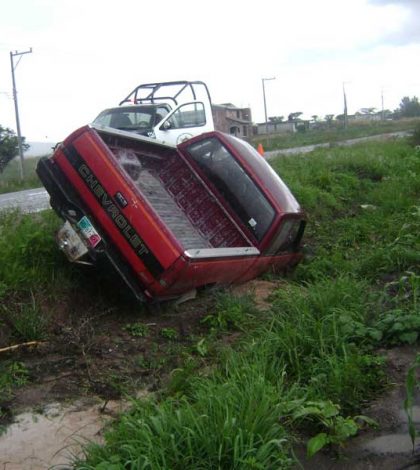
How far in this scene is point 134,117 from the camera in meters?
13.0

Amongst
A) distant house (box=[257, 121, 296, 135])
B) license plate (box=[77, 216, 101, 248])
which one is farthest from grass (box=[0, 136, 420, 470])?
distant house (box=[257, 121, 296, 135])

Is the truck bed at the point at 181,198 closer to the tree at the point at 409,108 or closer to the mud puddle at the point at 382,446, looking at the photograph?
the mud puddle at the point at 382,446

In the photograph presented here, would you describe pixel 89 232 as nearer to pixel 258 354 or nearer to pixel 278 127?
pixel 258 354

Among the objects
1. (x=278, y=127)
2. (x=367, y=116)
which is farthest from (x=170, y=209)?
(x=367, y=116)

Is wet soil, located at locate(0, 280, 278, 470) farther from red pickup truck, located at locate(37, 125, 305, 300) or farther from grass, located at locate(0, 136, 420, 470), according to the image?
red pickup truck, located at locate(37, 125, 305, 300)

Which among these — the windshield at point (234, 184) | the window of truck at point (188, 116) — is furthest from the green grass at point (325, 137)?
the windshield at point (234, 184)

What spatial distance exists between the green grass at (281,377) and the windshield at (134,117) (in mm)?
6014

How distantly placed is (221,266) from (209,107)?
29.0 feet

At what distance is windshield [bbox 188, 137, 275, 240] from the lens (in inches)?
280

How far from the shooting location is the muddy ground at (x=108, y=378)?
3.31 metres

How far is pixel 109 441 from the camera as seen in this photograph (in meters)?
3.19

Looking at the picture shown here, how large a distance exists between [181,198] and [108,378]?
3.14 meters

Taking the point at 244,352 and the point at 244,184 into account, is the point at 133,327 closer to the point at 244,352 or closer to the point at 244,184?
the point at 244,352

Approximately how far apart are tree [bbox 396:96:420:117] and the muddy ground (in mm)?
85477
